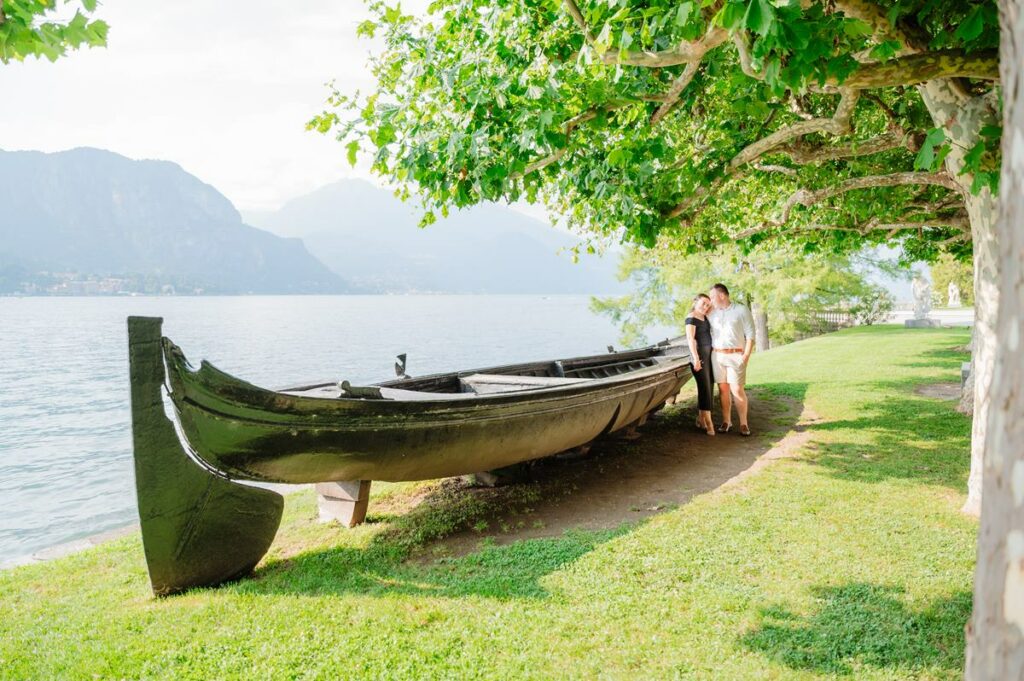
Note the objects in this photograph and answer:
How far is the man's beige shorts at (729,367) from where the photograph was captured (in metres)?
8.94

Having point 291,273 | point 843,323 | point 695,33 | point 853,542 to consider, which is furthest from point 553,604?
point 291,273

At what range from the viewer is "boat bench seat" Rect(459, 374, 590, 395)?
23.6ft

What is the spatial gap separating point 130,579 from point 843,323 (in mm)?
36285

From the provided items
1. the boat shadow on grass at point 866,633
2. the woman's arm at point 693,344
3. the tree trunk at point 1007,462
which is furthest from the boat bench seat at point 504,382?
the tree trunk at point 1007,462

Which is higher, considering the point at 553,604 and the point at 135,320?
the point at 135,320

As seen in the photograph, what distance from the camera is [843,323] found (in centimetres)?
3475

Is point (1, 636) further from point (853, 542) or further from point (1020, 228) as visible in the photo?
point (853, 542)

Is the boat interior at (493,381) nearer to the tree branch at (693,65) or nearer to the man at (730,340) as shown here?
the man at (730,340)

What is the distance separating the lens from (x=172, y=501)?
4719 mm

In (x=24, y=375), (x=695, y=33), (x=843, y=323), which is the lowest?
(x=24, y=375)

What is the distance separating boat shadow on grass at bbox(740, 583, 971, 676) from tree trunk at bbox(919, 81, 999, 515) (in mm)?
1860

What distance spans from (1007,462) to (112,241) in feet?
687

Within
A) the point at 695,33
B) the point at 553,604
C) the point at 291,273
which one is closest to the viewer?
the point at 553,604

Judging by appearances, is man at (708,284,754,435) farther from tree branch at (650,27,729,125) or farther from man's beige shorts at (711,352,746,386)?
tree branch at (650,27,729,125)
